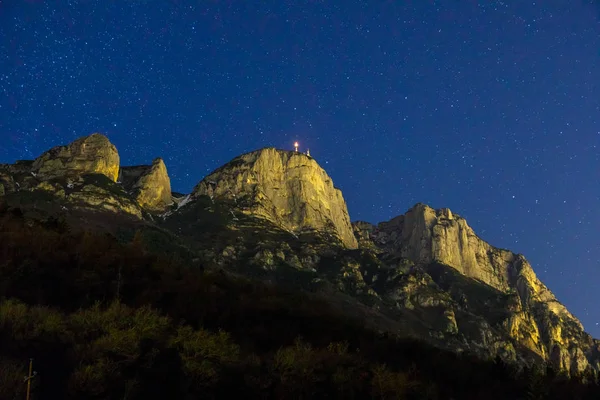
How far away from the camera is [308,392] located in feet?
103

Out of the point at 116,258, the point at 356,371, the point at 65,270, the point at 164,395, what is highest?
the point at 116,258

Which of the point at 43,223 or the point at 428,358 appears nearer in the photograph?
the point at 428,358

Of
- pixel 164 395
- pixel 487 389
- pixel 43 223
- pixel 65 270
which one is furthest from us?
pixel 43 223

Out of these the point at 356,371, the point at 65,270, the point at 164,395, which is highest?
the point at 65,270

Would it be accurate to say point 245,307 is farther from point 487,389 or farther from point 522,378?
point 522,378

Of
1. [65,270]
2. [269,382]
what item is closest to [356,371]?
[269,382]

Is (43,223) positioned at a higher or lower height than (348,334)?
higher

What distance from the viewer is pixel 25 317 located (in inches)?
1261

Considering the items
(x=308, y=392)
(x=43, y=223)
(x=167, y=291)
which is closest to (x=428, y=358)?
(x=308, y=392)

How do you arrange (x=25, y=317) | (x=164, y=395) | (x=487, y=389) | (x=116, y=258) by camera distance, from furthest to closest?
(x=116, y=258) → (x=487, y=389) → (x=25, y=317) → (x=164, y=395)

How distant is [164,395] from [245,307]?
17.0 m

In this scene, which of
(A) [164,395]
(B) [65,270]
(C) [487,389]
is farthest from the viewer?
(B) [65,270]

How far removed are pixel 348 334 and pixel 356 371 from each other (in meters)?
13.2

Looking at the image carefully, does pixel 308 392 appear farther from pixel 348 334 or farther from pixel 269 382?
pixel 348 334
